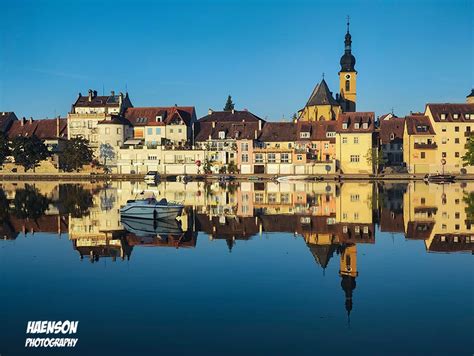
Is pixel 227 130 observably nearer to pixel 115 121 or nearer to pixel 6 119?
pixel 115 121

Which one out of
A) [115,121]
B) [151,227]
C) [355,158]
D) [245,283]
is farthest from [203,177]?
[245,283]

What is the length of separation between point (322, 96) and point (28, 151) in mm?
49071

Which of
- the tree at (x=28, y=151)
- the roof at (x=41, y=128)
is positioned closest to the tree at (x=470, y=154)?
the tree at (x=28, y=151)

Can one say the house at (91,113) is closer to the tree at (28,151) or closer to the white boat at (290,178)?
the tree at (28,151)

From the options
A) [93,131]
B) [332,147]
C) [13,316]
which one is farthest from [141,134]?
[13,316]

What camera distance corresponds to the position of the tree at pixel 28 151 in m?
89.0

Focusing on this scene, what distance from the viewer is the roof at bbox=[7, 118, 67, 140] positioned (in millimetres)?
100875

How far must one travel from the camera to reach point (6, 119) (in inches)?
4176

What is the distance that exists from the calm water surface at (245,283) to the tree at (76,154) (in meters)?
55.3

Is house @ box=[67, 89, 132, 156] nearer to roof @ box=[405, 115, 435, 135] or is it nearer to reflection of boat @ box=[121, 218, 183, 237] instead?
roof @ box=[405, 115, 435, 135]

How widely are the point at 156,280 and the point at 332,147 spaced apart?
7286cm

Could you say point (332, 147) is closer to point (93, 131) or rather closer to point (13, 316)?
point (93, 131)

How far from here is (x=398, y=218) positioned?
3409cm

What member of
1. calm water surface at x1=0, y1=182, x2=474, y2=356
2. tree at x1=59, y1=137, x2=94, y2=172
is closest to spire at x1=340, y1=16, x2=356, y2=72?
tree at x1=59, y1=137, x2=94, y2=172
